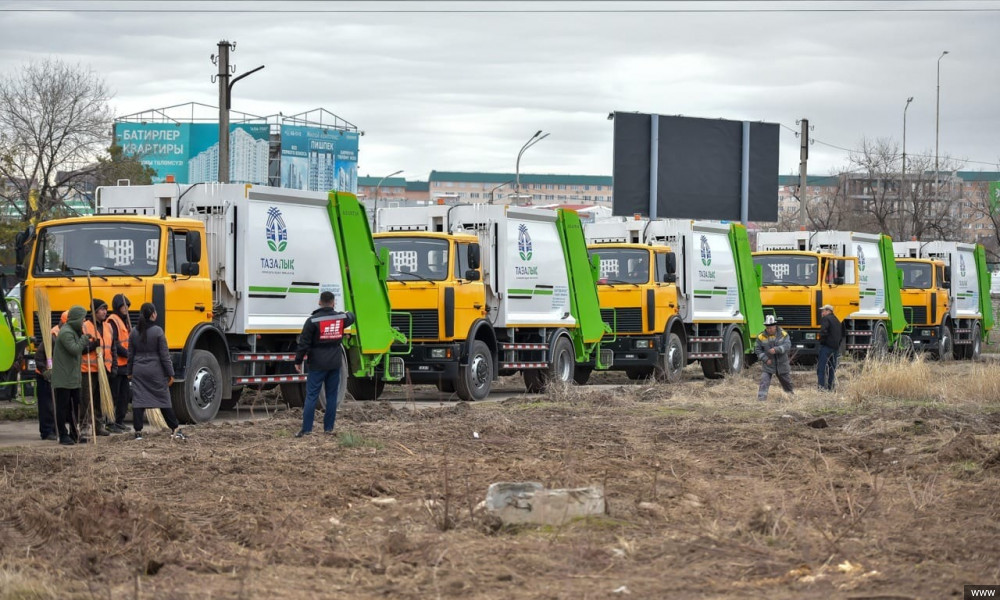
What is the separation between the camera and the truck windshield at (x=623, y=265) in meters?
25.3

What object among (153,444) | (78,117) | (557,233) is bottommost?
(153,444)

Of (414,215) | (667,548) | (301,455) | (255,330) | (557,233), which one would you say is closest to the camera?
(667,548)

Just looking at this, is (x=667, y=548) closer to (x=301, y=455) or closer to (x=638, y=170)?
(x=301, y=455)

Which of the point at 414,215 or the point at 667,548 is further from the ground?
the point at 414,215

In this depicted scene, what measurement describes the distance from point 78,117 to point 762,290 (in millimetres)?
22430

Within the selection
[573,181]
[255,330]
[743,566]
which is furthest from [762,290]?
[573,181]

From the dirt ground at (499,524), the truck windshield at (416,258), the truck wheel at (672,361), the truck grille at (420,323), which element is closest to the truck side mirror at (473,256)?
the truck windshield at (416,258)

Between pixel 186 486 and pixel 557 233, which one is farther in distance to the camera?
pixel 557 233

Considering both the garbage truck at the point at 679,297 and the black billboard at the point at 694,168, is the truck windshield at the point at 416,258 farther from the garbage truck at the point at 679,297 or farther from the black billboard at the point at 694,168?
the black billboard at the point at 694,168

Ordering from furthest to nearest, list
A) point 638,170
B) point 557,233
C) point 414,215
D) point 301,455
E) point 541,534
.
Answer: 1. point 638,170
2. point 557,233
3. point 414,215
4. point 301,455
5. point 541,534

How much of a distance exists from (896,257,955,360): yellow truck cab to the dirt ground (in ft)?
69.9

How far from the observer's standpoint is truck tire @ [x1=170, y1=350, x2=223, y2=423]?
52.8 feet

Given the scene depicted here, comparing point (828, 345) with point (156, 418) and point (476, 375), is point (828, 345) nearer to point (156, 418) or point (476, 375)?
point (476, 375)

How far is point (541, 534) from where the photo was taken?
28.0 ft
